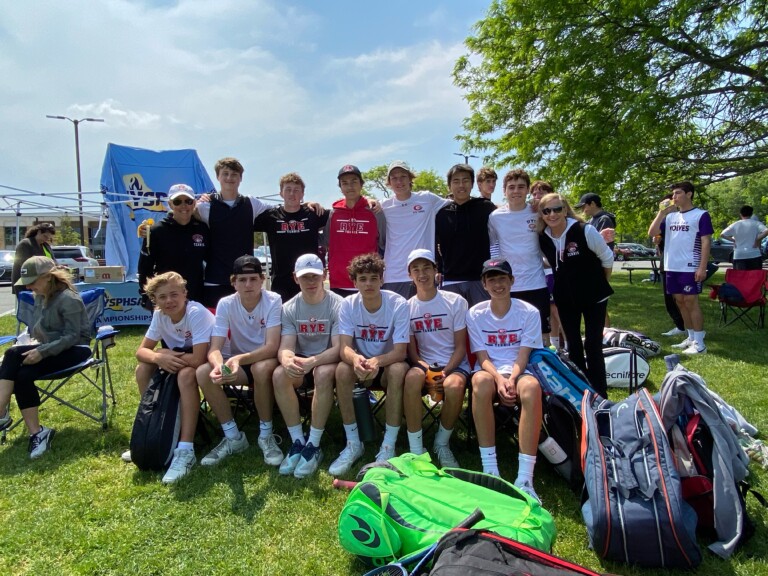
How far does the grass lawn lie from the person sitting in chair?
220 millimetres

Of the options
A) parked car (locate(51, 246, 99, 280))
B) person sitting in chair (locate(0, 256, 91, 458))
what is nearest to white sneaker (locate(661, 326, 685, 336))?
person sitting in chair (locate(0, 256, 91, 458))

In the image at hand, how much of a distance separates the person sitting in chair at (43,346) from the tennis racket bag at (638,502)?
367 cm

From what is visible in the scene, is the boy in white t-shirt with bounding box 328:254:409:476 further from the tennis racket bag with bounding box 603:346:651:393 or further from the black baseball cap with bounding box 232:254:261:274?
the tennis racket bag with bounding box 603:346:651:393

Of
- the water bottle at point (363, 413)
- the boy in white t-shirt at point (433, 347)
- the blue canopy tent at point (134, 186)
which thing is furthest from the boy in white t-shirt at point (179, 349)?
the blue canopy tent at point (134, 186)

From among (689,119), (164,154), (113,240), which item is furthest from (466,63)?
(113,240)

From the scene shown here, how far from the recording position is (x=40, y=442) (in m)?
3.45

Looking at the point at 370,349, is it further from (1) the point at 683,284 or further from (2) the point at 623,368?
(1) the point at 683,284

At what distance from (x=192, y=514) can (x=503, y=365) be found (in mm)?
2053

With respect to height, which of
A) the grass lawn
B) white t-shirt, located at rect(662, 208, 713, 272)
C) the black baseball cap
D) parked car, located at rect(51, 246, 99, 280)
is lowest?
the grass lawn

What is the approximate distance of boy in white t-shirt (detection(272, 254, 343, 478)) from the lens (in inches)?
124

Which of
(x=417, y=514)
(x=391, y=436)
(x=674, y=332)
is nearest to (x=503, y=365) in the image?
(x=391, y=436)

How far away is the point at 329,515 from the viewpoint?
2561mm

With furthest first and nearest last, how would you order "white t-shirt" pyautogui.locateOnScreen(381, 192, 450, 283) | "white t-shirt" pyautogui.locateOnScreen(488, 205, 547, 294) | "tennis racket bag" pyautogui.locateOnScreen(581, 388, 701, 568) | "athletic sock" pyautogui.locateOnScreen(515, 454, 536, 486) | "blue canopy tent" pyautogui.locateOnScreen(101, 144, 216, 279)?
1. "blue canopy tent" pyautogui.locateOnScreen(101, 144, 216, 279)
2. "white t-shirt" pyautogui.locateOnScreen(381, 192, 450, 283)
3. "white t-shirt" pyautogui.locateOnScreen(488, 205, 547, 294)
4. "athletic sock" pyautogui.locateOnScreen(515, 454, 536, 486)
5. "tennis racket bag" pyautogui.locateOnScreen(581, 388, 701, 568)

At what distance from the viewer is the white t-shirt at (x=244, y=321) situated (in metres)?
3.43
